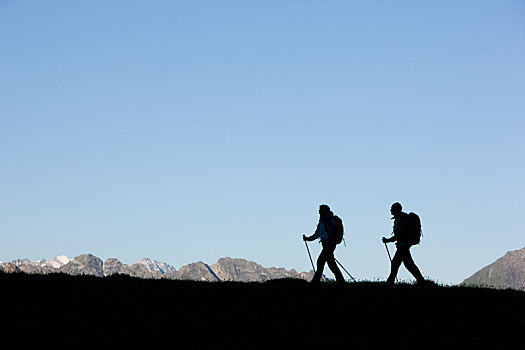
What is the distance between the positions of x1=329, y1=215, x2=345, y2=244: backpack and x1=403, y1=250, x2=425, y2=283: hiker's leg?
8.08 ft

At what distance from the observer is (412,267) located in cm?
2666

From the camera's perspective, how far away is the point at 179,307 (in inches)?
774

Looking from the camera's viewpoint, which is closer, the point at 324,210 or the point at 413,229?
the point at 413,229

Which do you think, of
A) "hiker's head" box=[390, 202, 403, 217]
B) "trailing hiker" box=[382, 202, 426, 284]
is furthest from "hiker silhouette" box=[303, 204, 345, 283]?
"hiker's head" box=[390, 202, 403, 217]

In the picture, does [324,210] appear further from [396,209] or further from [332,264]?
[396,209]

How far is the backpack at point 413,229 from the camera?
26.5 meters

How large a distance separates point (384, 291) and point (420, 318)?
377 cm

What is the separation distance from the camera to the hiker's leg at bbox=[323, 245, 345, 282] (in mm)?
27484

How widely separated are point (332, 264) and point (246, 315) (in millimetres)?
9275

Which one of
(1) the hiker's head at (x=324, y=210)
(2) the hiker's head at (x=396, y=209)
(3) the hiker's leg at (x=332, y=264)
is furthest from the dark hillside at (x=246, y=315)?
(1) the hiker's head at (x=324, y=210)

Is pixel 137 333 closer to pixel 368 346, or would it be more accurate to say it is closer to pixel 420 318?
pixel 368 346

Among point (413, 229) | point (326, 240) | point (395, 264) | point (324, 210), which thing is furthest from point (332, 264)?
point (413, 229)

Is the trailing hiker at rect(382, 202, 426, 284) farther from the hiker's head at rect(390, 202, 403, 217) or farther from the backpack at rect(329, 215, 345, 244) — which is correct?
the backpack at rect(329, 215, 345, 244)

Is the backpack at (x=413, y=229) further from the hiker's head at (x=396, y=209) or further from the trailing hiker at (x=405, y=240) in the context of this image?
the hiker's head at (x=396, y=209)
